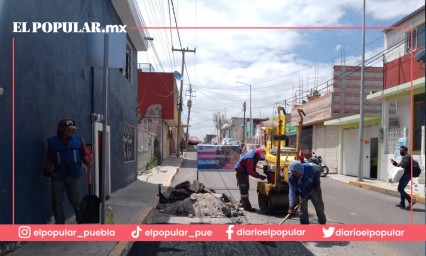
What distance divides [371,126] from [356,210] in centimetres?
1046

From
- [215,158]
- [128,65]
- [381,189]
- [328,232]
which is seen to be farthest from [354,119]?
[328,232]

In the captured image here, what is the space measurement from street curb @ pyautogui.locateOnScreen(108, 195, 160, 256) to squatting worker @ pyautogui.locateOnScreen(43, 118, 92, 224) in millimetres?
797

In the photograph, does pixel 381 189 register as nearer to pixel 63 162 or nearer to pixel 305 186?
pixel 305 186

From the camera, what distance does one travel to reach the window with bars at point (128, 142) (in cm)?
1340

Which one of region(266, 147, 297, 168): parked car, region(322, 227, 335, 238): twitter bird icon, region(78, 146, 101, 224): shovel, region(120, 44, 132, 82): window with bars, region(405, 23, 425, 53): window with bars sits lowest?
region(322, 227, 335, 238): twitter bird icon

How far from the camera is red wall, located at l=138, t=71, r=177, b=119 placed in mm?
30234

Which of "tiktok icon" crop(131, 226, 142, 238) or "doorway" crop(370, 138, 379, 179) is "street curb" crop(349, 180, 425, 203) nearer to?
"doorway" crop(370, 138, 379, 179)

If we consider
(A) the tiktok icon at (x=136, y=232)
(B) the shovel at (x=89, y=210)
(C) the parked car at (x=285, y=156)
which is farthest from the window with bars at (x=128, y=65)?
(B) the shovel at (x=89, y=210)

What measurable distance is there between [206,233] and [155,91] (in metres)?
24.6

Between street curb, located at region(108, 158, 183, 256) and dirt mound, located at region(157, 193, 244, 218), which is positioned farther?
dirt mound, located at region(157, 193, 244, 218)

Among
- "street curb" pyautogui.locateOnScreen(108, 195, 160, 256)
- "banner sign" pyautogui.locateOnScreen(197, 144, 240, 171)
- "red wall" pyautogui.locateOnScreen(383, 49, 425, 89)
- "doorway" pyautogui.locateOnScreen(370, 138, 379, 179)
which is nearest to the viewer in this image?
"street curb" pyautogui.locateOnScreen(108, 195, 160, 256)

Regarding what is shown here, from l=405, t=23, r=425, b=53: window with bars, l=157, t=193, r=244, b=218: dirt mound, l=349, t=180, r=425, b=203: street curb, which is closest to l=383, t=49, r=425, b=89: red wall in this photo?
l=405, t=23, r=425, b=53: window with bars

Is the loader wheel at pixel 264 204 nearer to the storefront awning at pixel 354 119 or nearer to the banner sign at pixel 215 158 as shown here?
the banner sign at pixel 215 158

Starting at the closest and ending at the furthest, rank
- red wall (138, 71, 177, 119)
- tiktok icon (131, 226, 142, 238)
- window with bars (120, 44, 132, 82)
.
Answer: tiktok icon (131, 226, 142, 238)
window with bars (120, 44, 132, 82)
red wall (138, 71, 177, 119)
